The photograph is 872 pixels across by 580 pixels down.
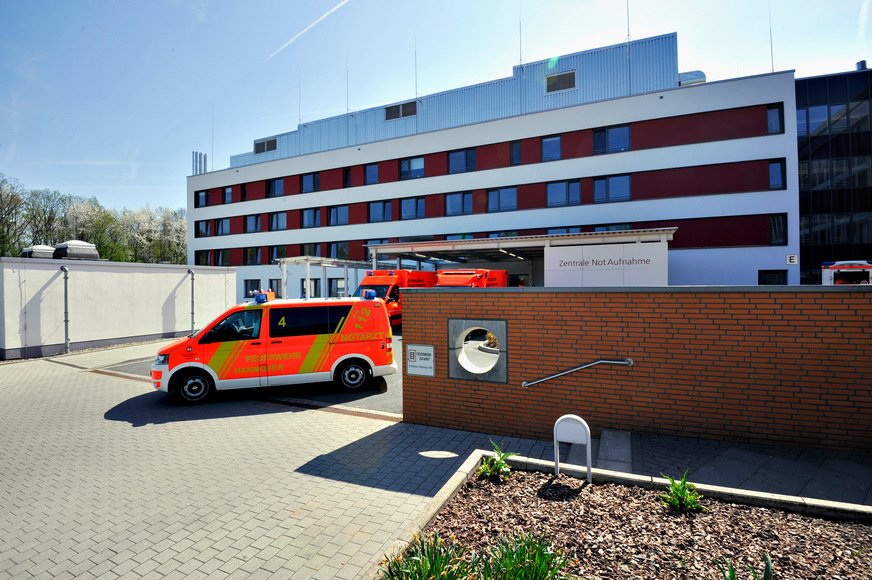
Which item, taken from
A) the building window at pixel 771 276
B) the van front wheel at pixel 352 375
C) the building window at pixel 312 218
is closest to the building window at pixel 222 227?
the building window at pixel 312 218

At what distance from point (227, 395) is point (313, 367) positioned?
216cm

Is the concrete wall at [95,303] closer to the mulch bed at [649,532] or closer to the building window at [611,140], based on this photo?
the mulch bed at [649,532]

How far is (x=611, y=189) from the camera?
77.7 feet

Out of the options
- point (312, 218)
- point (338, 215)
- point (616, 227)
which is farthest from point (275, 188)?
point (616, 227)

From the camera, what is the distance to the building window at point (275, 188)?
35031 millimetres

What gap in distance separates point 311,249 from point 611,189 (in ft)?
71.4

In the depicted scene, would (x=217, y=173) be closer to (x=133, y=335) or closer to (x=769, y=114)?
(x=133, y=335)

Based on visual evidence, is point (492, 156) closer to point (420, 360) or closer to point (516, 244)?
point (516, 244)

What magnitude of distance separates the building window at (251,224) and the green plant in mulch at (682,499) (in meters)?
37.0

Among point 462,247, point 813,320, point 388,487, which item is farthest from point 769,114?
point 388,487

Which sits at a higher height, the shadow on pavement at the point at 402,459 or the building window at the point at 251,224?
the building window at the point at 251,224

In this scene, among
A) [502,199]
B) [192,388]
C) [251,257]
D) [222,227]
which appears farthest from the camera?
[222,227]

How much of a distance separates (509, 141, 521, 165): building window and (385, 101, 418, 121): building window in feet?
38.8

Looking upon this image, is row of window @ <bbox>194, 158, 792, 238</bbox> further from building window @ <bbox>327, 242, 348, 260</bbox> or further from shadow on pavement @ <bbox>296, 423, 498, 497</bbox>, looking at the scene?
shadow on pavement @ <bbox>296, 423, 498, 497</bbox>
